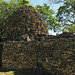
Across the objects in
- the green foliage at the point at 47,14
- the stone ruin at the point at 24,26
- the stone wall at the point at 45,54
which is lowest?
the stone wall at the point at 45,54

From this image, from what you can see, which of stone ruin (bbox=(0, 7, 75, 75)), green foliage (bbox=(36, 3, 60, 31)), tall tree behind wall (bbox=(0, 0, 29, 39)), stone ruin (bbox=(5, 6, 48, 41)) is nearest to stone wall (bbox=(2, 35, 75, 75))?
stone ruin (bbox=(0, 7, 75, 75))

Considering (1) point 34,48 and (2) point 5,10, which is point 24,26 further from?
A: (2) point 5,10

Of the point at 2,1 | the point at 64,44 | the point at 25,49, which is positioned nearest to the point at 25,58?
the point at 25,49

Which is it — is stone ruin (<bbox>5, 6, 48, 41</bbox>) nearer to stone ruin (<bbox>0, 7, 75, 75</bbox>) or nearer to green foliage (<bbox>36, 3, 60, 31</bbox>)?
stone ruin (<bbox>0, 7, 75, 75</bbox>)

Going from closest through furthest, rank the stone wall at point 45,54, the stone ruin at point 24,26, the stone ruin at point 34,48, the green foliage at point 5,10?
the stone wall at point 45,54 → the stone ruin at point 34,48 → the stone ruin at point 24,26 → the green foliage at point 5,10

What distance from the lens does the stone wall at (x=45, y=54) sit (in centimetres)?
545

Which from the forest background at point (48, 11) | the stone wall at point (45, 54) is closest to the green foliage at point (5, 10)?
the forest background at point (48, 11)

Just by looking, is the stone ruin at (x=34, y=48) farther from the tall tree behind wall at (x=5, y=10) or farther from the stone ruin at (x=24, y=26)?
the tall tree behind wall at (x=5, y=10)

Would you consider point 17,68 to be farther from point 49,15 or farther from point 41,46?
point 49,15

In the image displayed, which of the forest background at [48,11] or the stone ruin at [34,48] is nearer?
the stone ruin at [34,48]

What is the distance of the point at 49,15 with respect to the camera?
875 inches

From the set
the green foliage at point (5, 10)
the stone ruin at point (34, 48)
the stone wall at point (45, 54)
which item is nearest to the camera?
the stone wall at point (45, 54)

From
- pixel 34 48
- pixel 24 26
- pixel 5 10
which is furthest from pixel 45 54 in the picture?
pixel 5 10

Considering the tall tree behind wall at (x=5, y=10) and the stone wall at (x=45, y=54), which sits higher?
the tall tree behind wall at (x=5, y=10)
